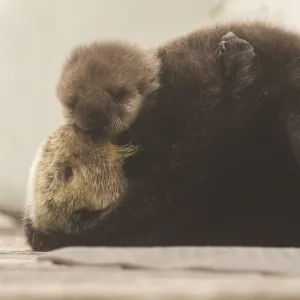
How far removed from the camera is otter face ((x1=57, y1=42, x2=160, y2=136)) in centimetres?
55

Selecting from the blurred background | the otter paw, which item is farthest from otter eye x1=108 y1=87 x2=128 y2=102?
the blurred background

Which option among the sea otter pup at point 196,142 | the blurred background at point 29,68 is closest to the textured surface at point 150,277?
the sea otter pup at point 196,142

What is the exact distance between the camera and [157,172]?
1.88 feet

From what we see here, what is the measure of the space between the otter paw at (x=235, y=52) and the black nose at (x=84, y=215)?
194 millimetres

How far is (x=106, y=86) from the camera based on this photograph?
0.56 meters

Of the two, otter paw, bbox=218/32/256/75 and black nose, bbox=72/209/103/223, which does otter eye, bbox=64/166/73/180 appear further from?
otter paw, bbox=218/32/256/75

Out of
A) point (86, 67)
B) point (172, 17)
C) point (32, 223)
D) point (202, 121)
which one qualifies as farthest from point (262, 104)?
point (172, 17)

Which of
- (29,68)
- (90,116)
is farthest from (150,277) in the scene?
(29,68)

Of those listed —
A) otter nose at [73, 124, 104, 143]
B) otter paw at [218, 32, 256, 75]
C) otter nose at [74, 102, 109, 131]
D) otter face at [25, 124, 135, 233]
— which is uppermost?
otter paw at [218, 32, 256, 75]

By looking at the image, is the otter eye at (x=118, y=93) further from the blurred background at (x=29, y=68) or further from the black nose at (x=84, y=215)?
the blurred background at (x=29, y=68)

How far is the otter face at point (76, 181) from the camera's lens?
0.58 meters

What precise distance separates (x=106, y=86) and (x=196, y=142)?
0.10m

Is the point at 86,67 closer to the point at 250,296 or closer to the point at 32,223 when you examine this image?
the point at 32,223

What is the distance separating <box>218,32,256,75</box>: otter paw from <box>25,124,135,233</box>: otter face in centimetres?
13
